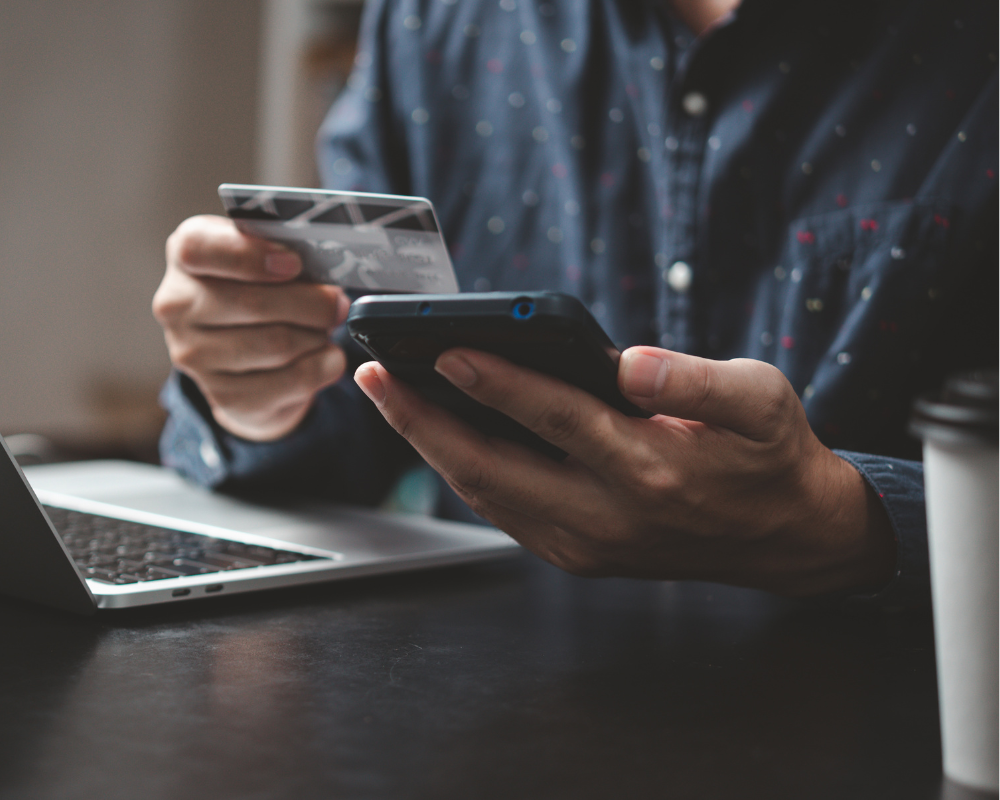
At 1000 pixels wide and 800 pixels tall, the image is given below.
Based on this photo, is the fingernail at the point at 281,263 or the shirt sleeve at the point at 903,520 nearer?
the shirt sleeve at the point at 903,520

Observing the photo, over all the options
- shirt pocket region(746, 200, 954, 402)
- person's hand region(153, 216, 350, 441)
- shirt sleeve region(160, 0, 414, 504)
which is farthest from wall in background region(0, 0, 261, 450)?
shirt pocket region(746, 200, 954, 402)

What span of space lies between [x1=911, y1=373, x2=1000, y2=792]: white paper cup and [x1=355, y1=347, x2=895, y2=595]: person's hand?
0.13 m

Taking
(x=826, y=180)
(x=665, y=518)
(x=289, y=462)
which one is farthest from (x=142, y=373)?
(x=665, y=518)

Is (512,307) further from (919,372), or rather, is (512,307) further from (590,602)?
(919,372)

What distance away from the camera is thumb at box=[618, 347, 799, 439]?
377 mm

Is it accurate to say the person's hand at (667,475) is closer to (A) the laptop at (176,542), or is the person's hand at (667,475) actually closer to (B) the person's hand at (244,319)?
(A) the laptop at (176,542)

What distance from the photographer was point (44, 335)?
90.5 inches

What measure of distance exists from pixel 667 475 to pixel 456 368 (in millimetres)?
119

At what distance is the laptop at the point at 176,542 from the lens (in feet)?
1.40

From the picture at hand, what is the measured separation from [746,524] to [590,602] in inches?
4.4

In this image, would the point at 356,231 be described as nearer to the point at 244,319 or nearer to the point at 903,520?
the point at 244,319

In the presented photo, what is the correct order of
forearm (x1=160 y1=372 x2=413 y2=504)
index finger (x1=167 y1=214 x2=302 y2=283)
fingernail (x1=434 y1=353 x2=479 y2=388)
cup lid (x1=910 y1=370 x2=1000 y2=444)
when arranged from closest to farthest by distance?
1. cup lid (x1=910 y1=370 x2=1000 y2=444)
2. fingernail (x1=434 y1=353 x2=479 y2=388)
3. index finger (x1=167 y1=214 x2=302 y2=283)
4. forearm (x1=160 y1=372 x2=413 y2=504)

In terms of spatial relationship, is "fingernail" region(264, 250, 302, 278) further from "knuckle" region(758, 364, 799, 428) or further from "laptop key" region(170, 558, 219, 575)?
"knuckle" region(758, 364, 799, 428)

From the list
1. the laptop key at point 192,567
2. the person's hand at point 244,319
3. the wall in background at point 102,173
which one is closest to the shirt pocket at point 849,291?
the person's hand at point 244,319
